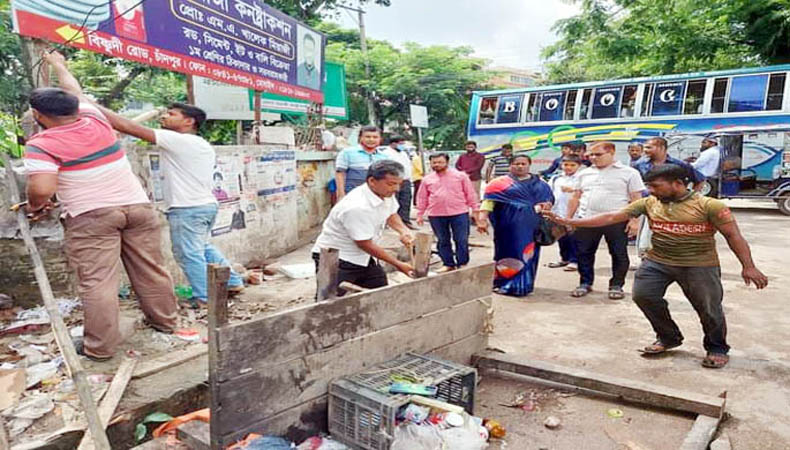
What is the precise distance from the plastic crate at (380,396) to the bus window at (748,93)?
41.8ft

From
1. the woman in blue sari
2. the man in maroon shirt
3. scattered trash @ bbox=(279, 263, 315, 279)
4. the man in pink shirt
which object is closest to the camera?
the woman in blue sari

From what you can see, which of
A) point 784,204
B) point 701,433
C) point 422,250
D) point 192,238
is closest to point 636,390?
point 701,433

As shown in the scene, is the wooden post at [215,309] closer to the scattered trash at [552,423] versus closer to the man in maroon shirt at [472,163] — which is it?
the scattered trash at [552,423]

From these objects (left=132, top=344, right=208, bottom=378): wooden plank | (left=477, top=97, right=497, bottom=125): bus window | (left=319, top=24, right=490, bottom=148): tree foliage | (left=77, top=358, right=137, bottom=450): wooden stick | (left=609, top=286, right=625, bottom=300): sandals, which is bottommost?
(left=609, top=286, right=625, bottom=300): sandals

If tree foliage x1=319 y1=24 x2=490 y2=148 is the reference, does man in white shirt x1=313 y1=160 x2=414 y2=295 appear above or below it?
below

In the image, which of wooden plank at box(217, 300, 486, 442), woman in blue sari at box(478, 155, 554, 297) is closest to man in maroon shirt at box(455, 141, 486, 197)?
woman in blue sari at box(478, 155, 554, 297)

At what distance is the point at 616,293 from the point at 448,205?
1951 millimetres

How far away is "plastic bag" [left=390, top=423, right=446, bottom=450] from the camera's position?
2.44 m

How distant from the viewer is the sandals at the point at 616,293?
5.44 metres

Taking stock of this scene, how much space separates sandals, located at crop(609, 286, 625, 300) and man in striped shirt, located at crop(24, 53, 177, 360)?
4203mm

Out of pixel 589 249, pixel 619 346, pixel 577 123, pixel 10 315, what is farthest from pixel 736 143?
pixel 10 315

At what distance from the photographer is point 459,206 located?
6.22 meters

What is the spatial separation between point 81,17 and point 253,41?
2632mm

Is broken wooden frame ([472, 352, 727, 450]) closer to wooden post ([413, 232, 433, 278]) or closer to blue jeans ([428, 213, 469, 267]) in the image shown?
wooden post ([413, 232, 433, 278])
